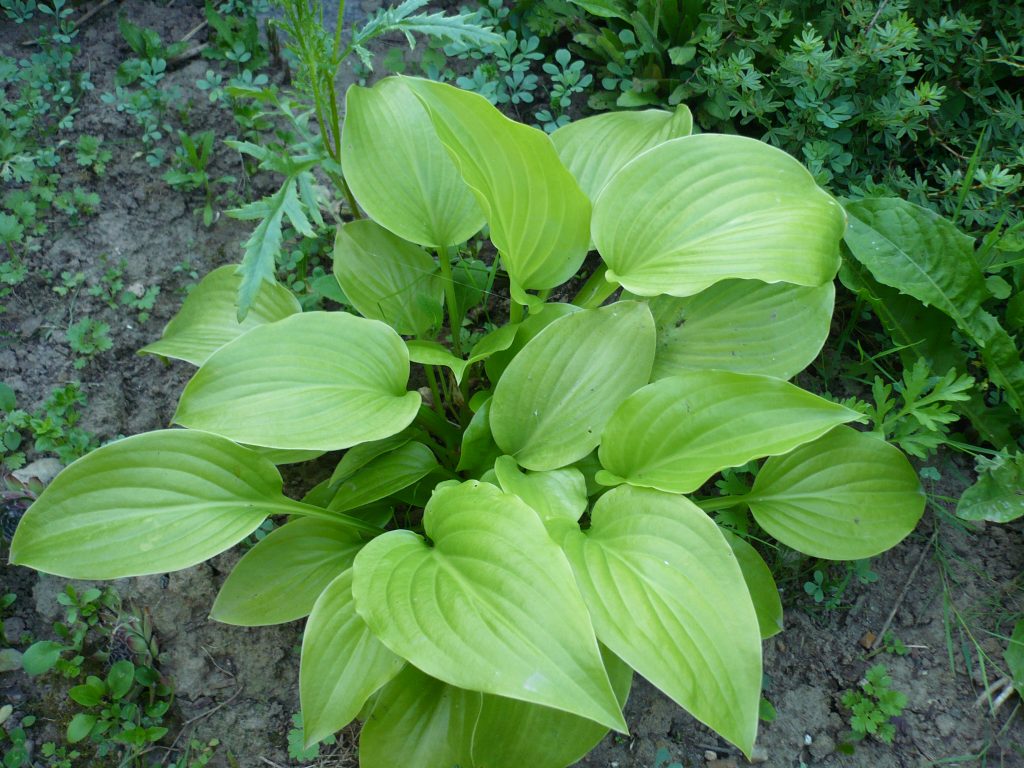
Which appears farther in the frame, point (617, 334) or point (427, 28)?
point (427, 28)

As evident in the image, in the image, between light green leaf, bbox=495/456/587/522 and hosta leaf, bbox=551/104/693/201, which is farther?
hosta leaf, bbox=551/104/693/201

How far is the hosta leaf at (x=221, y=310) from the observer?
1778mm

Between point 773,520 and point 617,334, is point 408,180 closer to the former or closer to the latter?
point 617,334

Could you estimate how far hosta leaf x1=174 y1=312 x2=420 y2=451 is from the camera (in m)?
1.38

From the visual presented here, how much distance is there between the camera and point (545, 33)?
7.39ft

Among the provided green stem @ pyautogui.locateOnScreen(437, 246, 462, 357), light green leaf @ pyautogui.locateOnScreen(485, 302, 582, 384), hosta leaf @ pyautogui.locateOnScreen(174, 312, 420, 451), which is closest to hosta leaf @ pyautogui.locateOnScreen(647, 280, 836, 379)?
light green leaf @ pyautogui.locateOnScreen(485, 302, 582, 384)

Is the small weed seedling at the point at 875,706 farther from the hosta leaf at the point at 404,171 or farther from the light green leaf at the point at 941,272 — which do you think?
the hosta leaf at the point at 404,171

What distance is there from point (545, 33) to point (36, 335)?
1.70m

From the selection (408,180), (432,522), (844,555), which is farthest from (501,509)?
(408,180)

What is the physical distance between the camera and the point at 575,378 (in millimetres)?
1560

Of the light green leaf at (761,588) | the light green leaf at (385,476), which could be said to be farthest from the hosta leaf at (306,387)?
the light green leaf at (761,588)

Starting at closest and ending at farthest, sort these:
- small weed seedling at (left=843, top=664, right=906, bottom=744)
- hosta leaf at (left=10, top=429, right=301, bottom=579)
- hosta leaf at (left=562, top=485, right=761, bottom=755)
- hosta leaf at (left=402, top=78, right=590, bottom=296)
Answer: hosta leaf at (left=562, top=485, right=761, bottom=755), hosta leaf at (left=10, top=429, right=301, bottom=579), hosta leaf at (left=402, top=78, right=590, bottom=296), small weed seedling at (left=843, top=664, right=906, bottom=744)

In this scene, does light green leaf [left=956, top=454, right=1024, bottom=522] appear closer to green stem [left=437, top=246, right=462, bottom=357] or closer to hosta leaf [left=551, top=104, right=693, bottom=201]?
hosta leaf [left=551, top=104, right=693, bottom=201]

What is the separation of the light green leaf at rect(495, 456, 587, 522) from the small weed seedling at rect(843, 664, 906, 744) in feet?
2.73
